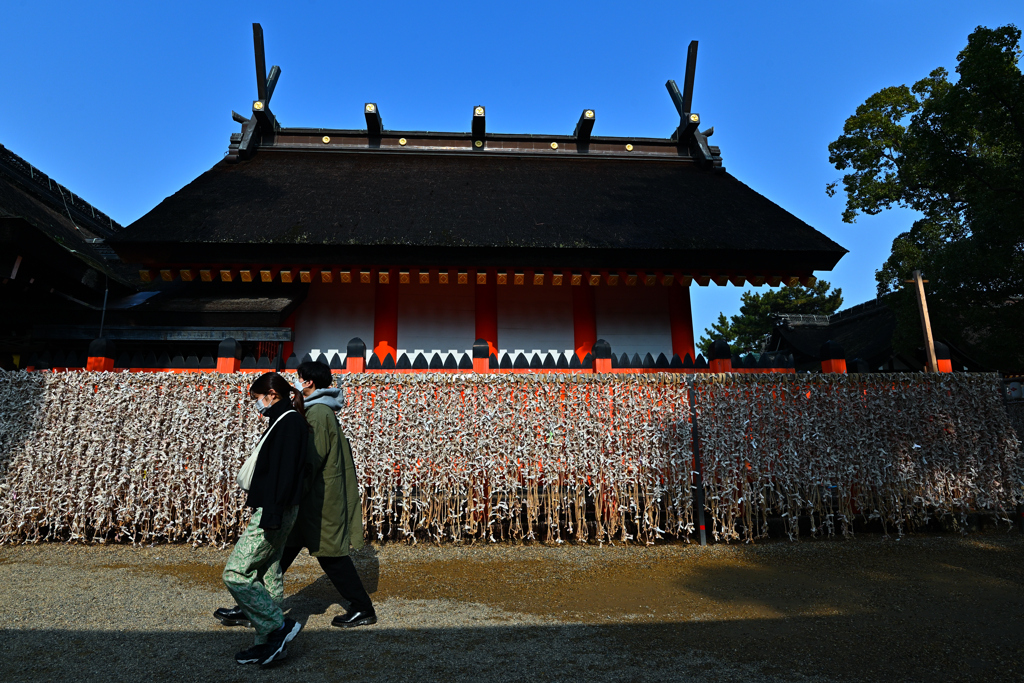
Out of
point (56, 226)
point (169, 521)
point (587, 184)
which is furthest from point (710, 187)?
point (56, 226)

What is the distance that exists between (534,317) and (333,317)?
2994 millimetres

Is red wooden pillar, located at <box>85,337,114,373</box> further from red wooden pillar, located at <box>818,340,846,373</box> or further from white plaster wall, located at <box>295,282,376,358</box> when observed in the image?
red wooden pillar, located at <box>818,340,846,373</box>

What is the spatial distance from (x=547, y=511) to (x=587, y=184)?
6.36m

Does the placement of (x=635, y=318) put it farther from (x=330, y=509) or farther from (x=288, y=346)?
(x=330, y=509)

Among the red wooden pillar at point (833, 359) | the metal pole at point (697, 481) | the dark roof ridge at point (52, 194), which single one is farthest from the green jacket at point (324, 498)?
the dark roof ridge at point (52, 194)

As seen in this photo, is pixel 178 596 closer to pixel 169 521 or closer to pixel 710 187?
pixel 169 521

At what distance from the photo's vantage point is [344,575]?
3.29m

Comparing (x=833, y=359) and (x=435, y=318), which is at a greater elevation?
(x=435, y=318)

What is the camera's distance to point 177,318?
21.9 feet

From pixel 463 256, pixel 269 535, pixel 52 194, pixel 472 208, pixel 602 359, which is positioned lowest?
pixel 269 535

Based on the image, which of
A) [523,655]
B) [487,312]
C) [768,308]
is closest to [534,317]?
[487,312]

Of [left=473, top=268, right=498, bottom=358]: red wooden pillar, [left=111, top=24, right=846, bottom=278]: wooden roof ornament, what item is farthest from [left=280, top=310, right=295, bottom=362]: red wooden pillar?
[left=473, top=268, right=498, bottom=358]: red wooden pillar

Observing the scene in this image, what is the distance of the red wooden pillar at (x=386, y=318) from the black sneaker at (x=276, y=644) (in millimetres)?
4896

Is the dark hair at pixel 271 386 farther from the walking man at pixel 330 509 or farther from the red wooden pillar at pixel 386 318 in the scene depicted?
the red wooden pillar at pixel 386 318
